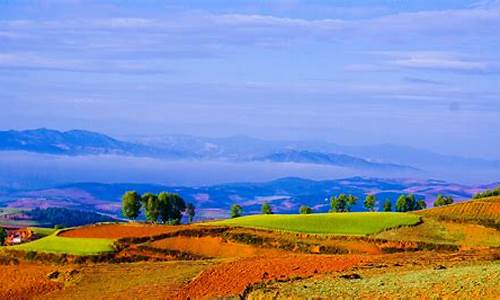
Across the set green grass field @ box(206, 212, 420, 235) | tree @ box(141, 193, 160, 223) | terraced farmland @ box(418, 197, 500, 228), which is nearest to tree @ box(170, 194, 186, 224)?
tree @ box(141, 193, 160, 223)

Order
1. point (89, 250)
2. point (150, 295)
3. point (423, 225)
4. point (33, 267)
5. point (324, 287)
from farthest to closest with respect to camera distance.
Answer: point (423, 225) < point (89, 250) < point (33, 267) < point (150, 295) < point (324, 287)

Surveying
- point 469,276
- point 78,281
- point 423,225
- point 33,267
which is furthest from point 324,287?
point 423,225

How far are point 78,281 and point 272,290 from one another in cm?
1772

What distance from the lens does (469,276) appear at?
2902 centimetres

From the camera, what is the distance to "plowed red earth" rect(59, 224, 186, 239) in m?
61.3

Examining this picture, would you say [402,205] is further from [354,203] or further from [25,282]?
[25,282]

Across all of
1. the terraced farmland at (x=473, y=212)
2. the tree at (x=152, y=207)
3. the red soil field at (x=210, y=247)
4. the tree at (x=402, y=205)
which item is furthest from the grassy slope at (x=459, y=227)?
the tree at (x=402, y=205)

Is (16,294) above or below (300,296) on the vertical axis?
below

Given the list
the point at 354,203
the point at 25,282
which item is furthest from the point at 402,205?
the point at 25,282

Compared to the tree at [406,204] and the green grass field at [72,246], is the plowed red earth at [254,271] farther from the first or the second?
the tree at [406,204]

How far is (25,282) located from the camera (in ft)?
152

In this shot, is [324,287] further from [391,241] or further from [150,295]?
[391,241]

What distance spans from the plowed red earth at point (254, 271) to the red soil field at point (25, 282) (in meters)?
9.42

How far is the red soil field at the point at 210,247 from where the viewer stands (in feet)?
185
